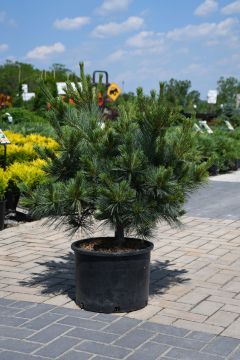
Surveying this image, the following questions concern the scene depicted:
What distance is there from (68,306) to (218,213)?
18.1 ft

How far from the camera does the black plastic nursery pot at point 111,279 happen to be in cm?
460

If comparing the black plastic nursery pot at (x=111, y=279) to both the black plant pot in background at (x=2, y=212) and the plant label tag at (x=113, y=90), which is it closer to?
the black plant pot in background at (x=2, y=212)

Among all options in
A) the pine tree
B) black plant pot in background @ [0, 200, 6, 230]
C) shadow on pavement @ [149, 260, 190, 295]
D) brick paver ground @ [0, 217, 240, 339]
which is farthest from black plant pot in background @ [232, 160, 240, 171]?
the pine tree

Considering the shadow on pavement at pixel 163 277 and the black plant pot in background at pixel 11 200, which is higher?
the black plant pot in background at pixel 11 200

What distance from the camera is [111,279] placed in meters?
4.62

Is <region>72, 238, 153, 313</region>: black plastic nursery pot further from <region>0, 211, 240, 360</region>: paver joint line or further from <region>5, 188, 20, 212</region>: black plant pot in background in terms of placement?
<region>5, 188, 20, 212</region>: black plant pot in background

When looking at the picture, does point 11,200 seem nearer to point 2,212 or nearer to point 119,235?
point 2,212

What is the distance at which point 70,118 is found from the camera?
479 cm

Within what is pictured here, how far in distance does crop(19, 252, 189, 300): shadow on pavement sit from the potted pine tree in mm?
574

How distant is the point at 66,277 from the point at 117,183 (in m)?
1.72

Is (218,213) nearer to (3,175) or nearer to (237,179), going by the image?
(3,175)

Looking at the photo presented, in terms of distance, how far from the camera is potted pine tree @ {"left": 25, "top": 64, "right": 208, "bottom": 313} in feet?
14.7

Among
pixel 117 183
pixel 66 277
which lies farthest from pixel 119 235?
pixel 66 277

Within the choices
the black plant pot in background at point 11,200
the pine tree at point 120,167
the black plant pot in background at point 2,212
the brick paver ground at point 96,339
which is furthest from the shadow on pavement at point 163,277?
the black plant pot in background at point 11,200
